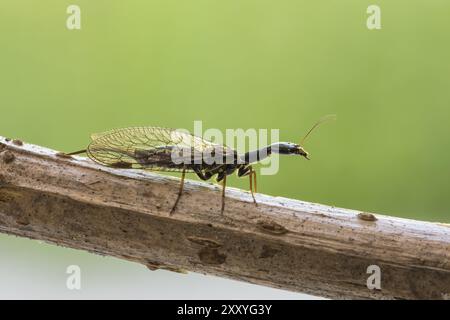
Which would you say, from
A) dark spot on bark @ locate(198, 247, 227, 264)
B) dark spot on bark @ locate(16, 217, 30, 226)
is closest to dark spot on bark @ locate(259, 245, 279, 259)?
dark spot on bark @ locate(198, 247, 227, 264)

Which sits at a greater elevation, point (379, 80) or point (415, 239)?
point (379, 80)

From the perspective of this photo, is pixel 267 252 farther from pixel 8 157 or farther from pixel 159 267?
pixel 8 157

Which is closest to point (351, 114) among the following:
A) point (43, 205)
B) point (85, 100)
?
point (85, 100)

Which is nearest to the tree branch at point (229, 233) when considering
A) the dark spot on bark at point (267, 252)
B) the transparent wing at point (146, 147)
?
the dark spot on bark at point (267, 252)

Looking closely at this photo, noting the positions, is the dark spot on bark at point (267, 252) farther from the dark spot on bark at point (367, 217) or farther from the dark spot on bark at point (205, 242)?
the dark spot on bark at point (367, 217)

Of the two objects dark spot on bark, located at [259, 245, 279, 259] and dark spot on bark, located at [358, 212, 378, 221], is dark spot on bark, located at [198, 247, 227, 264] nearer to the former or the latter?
dark spot on bark, located at [259, 245, 279, 259]

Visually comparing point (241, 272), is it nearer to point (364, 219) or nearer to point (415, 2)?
point (364, 219)
